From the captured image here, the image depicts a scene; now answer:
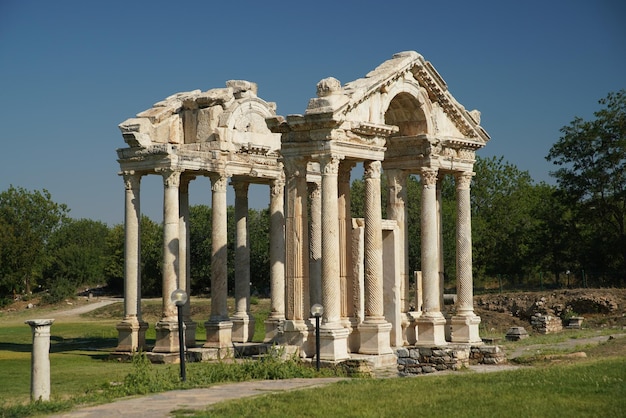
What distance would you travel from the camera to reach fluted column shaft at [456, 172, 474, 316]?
31.2 meters

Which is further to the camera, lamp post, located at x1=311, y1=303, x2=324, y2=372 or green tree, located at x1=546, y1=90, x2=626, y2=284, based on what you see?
green tree, located at x1=546, y1=90, x2=626, y2=284

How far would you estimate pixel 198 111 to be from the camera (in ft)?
107

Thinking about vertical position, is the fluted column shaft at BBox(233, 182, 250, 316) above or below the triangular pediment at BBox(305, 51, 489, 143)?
below

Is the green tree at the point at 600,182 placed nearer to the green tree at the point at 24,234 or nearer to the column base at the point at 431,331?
the column base at the point at 431,331

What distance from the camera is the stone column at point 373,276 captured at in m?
26.1

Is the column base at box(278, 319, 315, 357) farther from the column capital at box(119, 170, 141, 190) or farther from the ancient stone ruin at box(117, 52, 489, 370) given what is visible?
the column capital at box(119, 170, 141, 190)

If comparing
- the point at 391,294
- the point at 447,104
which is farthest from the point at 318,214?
the point at 447,104

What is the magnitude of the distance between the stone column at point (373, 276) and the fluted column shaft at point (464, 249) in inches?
217

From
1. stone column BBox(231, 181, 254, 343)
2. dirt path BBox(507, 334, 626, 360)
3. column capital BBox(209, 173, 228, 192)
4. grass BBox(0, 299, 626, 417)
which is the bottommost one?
dirt path BBox(507, 334, 626, 360)

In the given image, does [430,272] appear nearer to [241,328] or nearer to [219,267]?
[219,267]

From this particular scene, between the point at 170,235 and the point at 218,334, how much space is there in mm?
3991

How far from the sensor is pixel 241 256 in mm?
34156

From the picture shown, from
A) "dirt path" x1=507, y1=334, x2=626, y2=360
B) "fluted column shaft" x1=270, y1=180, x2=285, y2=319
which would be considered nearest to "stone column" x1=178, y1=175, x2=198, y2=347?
"fluted column shaft" x1=270, y1=180, x2=285, y2=319

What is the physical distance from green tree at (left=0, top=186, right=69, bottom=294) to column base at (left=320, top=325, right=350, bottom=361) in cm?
6299
